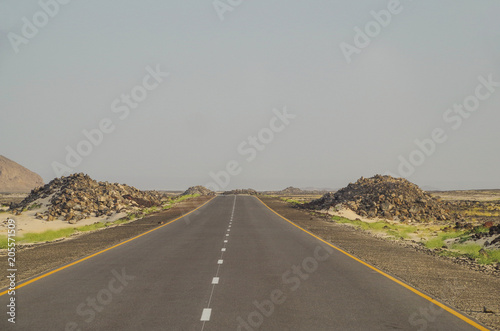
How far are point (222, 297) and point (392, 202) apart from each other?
4258 cm

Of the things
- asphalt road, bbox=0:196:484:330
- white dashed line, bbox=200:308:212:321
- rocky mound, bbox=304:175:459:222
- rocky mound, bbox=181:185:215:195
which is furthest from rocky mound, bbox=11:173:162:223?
rocky mound, bbox=181:185:215:195

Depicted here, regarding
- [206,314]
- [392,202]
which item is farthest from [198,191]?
[206,314]

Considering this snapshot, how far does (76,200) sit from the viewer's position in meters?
44.5

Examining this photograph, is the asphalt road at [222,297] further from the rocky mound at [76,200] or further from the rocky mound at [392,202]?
the rocky mound at [392,202]

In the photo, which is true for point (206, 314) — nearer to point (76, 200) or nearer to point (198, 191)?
point (76, 200)

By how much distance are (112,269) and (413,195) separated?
145ft

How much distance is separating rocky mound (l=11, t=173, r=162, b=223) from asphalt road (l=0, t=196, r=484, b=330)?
89.8 ft

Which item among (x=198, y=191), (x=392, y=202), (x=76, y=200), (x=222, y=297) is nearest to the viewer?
(x=222, y=297)

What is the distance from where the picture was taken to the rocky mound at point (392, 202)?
46.6 metres

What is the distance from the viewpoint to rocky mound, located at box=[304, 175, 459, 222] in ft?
153

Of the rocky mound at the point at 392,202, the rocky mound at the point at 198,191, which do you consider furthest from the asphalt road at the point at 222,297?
the rocky mound at the point at 198,191

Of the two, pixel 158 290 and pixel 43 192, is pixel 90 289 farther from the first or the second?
pixel 43 192

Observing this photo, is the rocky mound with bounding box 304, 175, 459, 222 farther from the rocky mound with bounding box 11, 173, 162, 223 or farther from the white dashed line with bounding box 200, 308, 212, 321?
the white dashed line with bounding box 200, 308, 212, 321

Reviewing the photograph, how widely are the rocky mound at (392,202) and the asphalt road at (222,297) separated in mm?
32451
